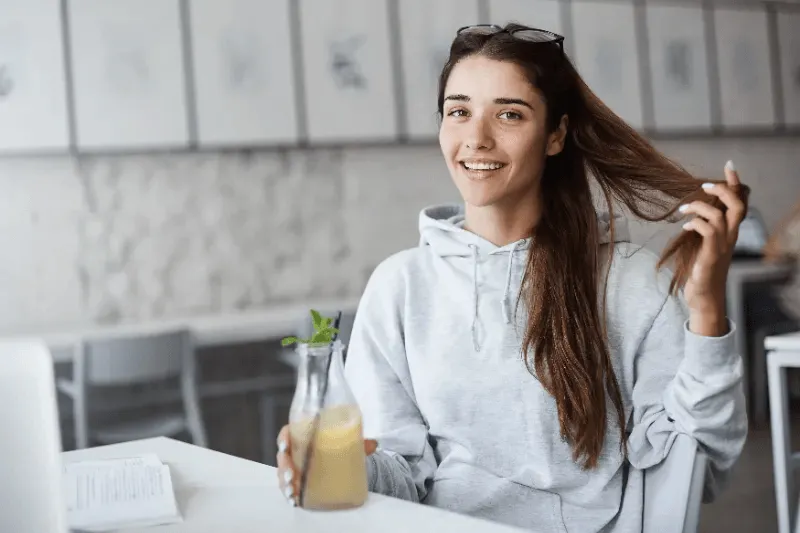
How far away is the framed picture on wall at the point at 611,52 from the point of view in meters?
5.46

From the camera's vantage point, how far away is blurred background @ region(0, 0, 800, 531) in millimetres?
4121

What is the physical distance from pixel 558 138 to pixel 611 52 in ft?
13.8

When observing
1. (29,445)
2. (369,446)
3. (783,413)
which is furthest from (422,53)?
(29,445)

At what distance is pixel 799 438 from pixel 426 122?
7.76ft

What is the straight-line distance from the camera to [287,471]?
1.15m

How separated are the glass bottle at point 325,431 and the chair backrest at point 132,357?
2.35 meters

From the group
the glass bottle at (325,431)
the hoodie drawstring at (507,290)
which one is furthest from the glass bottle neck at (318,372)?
the hoodie drawstring at (507,290)

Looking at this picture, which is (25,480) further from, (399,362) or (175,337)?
(175,337)

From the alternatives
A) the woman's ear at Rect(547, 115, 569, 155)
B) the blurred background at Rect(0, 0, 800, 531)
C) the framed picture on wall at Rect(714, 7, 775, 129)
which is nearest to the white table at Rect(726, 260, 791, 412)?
the blurred background at Rect(0, 0, 800, 531)

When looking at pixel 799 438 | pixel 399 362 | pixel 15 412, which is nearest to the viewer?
pixel 15 412

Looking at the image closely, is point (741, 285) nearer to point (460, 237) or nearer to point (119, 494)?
point (460, 237)

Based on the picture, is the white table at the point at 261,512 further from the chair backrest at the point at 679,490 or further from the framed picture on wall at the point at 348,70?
the framed picture on wall at the point at 348,70

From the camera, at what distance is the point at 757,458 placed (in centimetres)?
404

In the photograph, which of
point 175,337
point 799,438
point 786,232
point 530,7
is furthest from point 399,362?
point 530,7
